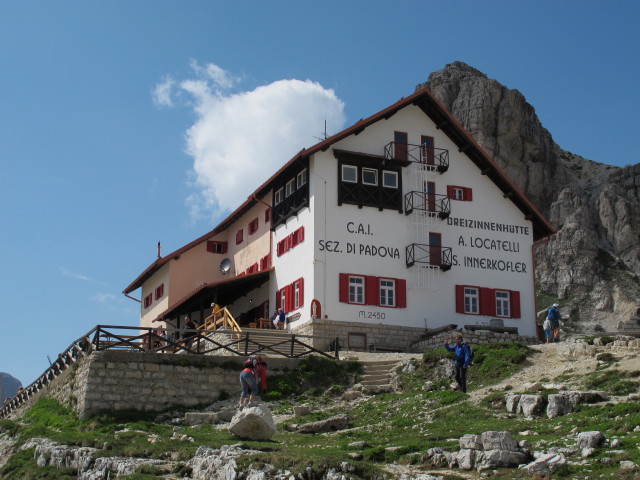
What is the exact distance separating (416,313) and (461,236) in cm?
441

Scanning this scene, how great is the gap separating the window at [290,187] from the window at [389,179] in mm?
4108

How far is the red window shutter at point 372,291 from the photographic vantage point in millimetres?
39062

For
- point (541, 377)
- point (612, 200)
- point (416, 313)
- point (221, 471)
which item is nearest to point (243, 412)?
point (221, 471)

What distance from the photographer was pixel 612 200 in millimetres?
99000

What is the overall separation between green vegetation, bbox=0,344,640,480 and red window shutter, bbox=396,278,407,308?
8.87m

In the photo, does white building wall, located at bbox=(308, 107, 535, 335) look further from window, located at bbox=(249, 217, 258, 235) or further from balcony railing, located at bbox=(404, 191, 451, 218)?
window, located at bbox=(249, 217, 258, 235)

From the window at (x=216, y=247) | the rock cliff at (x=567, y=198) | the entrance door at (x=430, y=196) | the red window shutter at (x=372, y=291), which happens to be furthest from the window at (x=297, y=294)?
the rock cliff at (x=567, y=198)

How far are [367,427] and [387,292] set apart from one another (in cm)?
1781

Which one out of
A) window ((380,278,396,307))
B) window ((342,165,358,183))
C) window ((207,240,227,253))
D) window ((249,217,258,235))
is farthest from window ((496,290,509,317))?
window ((207,240,227,253))

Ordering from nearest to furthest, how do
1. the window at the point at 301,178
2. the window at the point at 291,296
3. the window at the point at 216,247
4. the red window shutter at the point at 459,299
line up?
1. the window at the point at 291,296
2. the red window shutter at the point at 459,299
3. the window at the point at 301,178
4. the window at the point at 216,247

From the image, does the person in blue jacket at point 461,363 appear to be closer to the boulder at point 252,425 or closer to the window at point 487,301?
the boulder at point 252,425

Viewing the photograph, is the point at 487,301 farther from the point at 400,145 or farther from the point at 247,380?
the point at 247,380

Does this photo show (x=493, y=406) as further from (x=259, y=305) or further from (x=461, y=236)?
(x=259, y=305)

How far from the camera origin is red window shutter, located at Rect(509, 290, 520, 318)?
41219 mm
